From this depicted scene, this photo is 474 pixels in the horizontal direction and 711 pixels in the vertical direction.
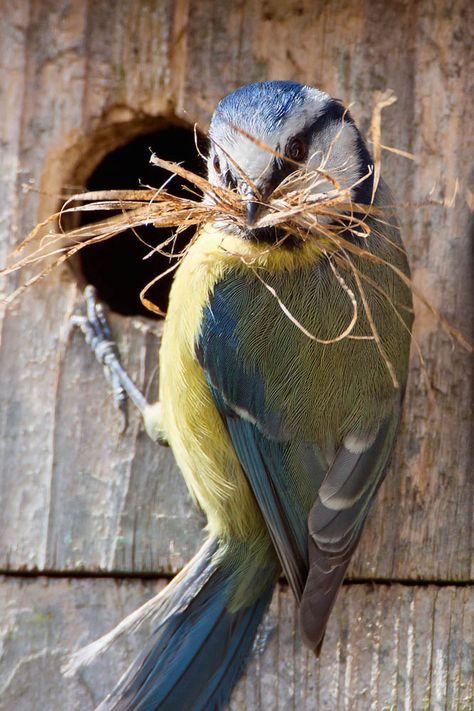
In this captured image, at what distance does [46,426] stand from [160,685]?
605 mm

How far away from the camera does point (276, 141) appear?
Result: 2.38m

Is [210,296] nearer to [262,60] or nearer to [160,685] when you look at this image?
[262,60]

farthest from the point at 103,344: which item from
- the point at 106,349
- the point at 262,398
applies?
the point at 262,398

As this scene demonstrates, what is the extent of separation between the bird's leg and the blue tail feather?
1.04 ft

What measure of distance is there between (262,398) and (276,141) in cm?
52

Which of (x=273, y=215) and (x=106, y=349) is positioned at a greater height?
(x=273, y=215)

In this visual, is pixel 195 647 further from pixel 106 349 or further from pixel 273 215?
pixel 273 215

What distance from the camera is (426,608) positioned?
2.49 metres

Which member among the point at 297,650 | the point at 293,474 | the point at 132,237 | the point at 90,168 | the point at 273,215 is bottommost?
the point at 297,650

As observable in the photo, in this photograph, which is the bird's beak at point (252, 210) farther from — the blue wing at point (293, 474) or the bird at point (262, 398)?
the blue wing at point (293, 474)

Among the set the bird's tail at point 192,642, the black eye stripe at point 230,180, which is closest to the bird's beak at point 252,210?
the black eye stripe at point 230,180

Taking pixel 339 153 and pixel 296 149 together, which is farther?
pixel 339 153

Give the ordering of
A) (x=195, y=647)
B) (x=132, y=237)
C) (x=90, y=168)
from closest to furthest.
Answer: (x=195, y=647), (x=90, y=168), (x=132, y=237)

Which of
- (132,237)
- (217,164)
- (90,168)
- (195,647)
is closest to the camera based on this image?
(195,647)
